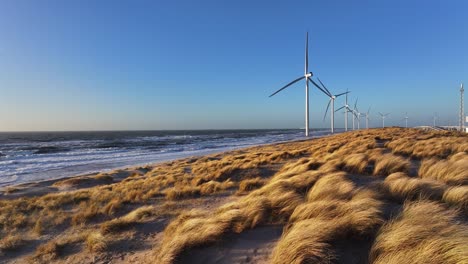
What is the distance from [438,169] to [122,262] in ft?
Result: 26.8

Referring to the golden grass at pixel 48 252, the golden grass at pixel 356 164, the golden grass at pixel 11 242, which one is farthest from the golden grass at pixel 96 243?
the golden grass at pixel 356 164

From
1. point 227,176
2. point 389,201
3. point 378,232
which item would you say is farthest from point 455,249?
point 227,176

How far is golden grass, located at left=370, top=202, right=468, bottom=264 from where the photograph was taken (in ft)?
9.78

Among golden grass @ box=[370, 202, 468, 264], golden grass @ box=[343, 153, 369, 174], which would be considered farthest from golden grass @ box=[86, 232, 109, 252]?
golden grass @ box=[343, 153, 369, 174]

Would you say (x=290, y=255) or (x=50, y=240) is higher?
(x=290, y=255)

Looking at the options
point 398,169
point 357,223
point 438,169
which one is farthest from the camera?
point 398,169

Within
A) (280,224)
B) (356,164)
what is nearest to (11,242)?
(280,224)

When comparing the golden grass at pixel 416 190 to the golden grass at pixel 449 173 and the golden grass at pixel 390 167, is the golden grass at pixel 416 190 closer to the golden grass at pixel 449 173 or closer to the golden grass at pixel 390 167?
the golden grass at pixel 449 173

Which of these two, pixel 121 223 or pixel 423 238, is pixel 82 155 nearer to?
pixel 121 223

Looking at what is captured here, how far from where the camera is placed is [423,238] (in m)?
3.38

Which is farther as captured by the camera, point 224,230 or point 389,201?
point 389,201

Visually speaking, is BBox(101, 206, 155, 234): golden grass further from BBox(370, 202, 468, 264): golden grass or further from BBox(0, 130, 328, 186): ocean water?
BBox(0, 130, 328, 186): ocean water

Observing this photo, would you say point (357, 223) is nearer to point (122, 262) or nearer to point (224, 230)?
point (224, 230)

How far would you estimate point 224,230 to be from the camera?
16.6 feet
